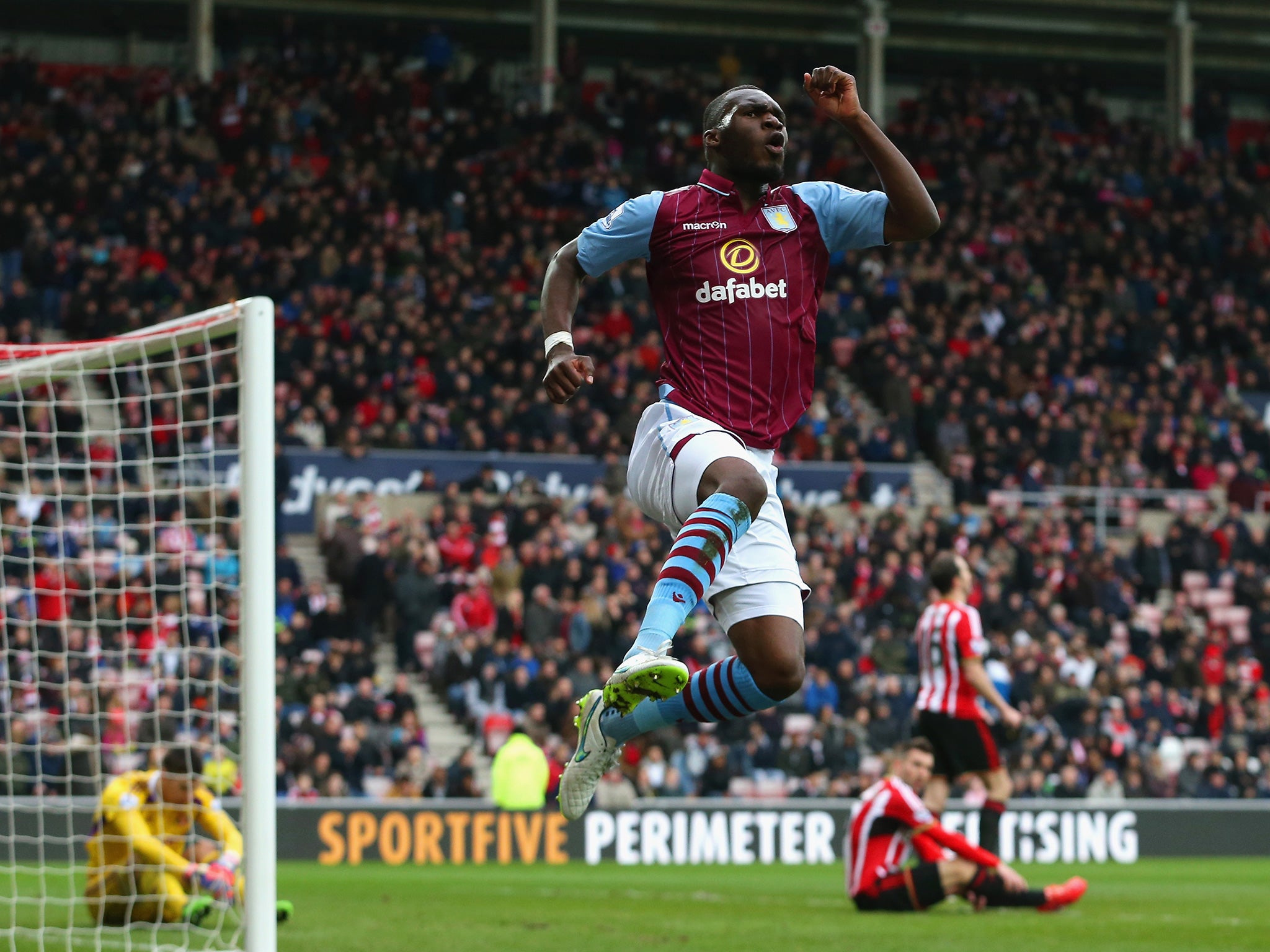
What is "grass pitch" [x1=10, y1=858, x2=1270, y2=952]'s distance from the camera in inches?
357

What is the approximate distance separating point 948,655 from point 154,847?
505cm

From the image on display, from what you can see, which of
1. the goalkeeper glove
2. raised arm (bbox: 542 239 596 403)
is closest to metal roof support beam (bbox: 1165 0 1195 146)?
the goalkeeper glove

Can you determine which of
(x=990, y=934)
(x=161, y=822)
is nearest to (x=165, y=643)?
(x=161, y=822)

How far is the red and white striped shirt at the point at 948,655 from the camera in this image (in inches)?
450

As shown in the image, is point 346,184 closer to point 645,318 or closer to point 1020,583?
point 645,318

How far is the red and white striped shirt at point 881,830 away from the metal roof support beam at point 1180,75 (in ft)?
80.7

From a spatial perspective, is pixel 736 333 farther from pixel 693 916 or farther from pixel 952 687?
pixel 952 687

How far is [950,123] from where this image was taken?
31.3 m

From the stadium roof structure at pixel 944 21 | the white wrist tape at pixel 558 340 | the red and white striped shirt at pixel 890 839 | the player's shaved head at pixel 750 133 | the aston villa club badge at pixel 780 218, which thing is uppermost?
the stadium roof structure at pixel 944 21

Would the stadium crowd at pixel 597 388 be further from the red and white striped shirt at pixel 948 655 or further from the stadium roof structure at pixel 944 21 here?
the red and white striped shirt at pixel 948 655

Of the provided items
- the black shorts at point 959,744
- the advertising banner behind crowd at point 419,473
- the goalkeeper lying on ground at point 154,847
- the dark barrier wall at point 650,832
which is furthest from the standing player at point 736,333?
the advertising banner behind crowd at point 419,473

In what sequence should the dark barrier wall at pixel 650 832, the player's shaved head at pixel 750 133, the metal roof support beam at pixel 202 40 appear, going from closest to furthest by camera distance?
the player's shaved head at pixel 750 133 → the dark barrier wall at pixel 650 832 → the metal roof support beam at pixel 202 40

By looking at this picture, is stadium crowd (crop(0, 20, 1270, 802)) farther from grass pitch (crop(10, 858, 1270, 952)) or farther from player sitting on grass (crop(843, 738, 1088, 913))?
player sitting on grass (crop(843, 738, 1088, 913))

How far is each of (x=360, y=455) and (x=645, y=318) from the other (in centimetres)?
573
